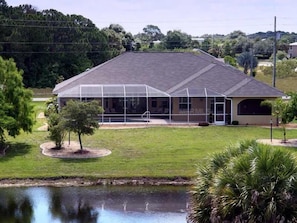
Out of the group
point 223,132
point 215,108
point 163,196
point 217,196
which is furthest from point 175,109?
point 217,196

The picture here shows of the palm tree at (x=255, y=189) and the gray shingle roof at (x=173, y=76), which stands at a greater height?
the gray shingle roof at (x=173, y=76)

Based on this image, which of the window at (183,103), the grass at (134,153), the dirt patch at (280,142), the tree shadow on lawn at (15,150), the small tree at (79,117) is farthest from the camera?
the window at (183,103)

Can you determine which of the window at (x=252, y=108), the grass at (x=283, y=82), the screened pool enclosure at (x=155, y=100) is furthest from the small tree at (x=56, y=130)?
the grass at (x=283, y=82)

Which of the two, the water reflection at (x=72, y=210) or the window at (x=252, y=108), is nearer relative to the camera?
the water reflection at (x=72, y=210)

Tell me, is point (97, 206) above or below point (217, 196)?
below

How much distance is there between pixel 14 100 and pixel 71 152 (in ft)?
16.9

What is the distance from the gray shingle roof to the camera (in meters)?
46.5

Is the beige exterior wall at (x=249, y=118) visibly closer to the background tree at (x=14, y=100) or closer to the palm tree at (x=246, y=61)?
the background tree at (x=14, y=100)

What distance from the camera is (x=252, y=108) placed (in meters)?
45.8

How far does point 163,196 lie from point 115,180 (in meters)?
Answer: 3.60

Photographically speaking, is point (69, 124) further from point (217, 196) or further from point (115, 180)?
point (217, 196)

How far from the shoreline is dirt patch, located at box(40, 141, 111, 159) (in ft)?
11.5

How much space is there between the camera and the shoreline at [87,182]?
28781 millimetres

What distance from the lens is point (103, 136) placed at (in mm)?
39062
